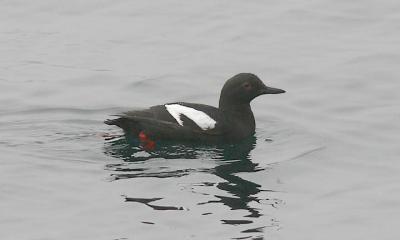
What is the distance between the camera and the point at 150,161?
45.6 feet

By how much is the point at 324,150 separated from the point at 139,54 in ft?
17.4

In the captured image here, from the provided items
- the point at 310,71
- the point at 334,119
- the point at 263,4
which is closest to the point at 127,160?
the point at 334,119

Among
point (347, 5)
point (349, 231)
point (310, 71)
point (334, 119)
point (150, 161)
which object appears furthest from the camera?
point (347, 5)

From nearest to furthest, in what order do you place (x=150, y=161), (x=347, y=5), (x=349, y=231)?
(x=349, y=231), (x=150, y=161), (x=347, y=5)

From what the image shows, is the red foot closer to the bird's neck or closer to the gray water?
the gray water

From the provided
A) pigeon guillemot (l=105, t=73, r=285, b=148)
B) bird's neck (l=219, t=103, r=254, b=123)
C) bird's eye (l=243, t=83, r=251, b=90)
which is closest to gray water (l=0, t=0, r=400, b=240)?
pigeon guillemot (l=105, t=73, r=285, b=148)

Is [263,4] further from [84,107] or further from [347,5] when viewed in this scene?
[84,107]

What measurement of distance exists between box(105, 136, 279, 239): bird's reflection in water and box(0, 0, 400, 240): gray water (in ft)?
0.08

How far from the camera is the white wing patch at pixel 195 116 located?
14625 millimetres

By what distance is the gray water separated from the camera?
12.0m

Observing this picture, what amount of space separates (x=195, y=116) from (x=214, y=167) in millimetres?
1110

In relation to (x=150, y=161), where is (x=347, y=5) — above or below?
above

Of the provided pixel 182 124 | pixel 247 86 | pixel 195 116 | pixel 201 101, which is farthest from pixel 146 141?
pixel 201 101

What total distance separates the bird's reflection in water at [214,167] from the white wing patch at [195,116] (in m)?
0.27
